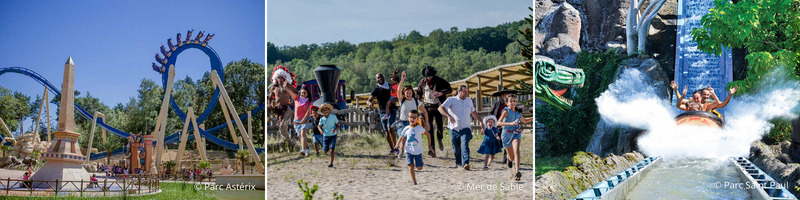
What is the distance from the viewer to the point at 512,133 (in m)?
9.41

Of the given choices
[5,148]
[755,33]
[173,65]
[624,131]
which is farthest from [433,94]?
[5,148]

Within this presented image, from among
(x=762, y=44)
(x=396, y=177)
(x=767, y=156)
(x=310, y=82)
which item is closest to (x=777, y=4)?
(x=762, y=44)

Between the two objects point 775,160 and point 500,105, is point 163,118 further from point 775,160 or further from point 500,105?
point 775,160

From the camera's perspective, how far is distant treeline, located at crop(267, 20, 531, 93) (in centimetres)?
969

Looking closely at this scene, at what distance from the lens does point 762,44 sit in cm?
916

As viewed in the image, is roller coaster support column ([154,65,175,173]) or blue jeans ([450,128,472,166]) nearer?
blue jeans ([450,128,472,166])

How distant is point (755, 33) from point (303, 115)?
6155 mm

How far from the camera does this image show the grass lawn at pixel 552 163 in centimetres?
962

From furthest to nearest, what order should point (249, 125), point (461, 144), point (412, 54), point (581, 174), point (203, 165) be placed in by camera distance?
point (203, 165), point (249, 125), point (412, 54), point (461, 144), point (581, 174)

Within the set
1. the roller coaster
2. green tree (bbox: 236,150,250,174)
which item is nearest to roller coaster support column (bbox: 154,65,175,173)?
the roller coaster

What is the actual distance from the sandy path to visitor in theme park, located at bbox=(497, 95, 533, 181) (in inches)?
5.4

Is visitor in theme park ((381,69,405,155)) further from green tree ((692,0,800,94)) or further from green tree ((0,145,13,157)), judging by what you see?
green tree ((0,145,13,157))

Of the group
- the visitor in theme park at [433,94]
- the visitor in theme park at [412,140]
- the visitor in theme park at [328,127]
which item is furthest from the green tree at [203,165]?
the visitor in theme park at [433,94]

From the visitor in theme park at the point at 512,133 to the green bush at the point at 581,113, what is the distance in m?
0.47
